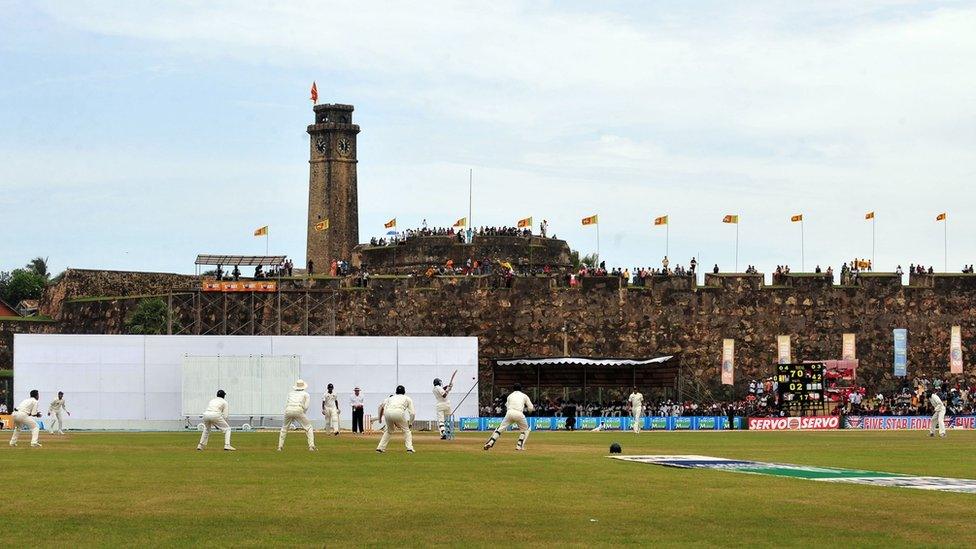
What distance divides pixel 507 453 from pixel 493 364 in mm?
39002

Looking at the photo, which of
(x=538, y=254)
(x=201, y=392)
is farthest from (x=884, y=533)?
(x=538, y=254)

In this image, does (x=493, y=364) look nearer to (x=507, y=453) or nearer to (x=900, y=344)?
(x=900, y=344)

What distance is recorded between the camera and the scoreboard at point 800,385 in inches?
2518

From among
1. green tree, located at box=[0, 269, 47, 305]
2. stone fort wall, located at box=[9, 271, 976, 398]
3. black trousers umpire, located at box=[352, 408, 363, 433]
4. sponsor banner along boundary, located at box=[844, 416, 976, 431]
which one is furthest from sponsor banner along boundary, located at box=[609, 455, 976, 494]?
green tree, located at box=[0, 269, 47, 305]

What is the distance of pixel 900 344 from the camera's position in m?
80.7

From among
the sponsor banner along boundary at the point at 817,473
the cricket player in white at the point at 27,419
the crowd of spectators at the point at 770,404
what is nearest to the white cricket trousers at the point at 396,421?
the sponsor banner along boundary at the point at 817,473

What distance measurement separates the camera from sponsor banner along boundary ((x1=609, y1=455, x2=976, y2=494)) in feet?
71.0

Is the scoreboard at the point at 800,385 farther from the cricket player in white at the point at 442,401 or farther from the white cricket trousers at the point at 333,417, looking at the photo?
the cricket player in white at the point at 442,401

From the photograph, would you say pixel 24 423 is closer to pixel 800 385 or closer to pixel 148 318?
pixel 800 385

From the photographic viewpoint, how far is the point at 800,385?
64.2m

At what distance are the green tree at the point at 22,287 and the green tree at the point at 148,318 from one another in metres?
52.0

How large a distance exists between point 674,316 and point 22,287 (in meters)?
71.0

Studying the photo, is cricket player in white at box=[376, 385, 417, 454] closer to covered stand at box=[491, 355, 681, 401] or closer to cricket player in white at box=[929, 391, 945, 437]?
cricket player in white at box=[929, 391, 945, 437]

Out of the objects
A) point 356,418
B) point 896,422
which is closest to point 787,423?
point 896,422
